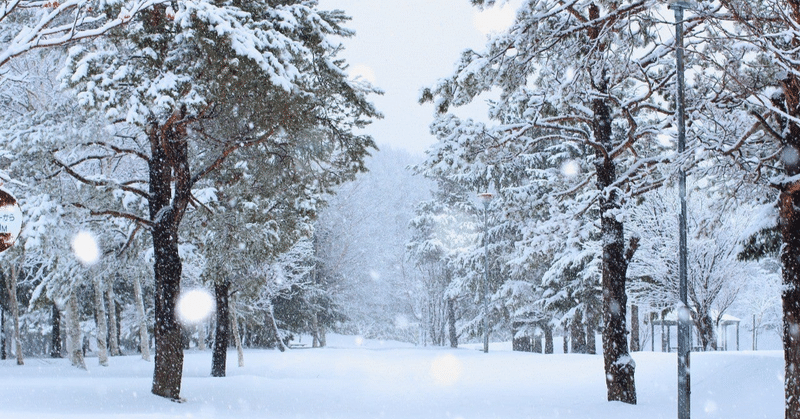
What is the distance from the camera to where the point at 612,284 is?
531 inches

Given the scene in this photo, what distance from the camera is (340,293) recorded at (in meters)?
42.2

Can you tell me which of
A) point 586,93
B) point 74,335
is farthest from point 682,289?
point 74,335

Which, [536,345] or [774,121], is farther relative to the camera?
[536,345]

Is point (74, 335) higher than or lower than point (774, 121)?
lower

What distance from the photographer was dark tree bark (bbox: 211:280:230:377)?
21125 mm

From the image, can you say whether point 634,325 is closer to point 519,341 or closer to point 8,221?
point 519,341

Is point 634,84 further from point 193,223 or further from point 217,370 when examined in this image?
point 217,370

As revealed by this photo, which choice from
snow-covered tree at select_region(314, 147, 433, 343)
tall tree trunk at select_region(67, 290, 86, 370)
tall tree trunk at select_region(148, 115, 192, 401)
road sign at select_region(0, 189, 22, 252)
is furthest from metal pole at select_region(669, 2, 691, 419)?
snow-covered tree at select_region(314, 147, 433, 343)

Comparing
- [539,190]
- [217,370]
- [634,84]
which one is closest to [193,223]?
[217,370]

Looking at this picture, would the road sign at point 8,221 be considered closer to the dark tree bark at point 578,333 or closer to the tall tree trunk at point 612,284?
the tall tree trunk at point 612,284

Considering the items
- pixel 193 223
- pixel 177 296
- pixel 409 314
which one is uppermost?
pixel 193 223

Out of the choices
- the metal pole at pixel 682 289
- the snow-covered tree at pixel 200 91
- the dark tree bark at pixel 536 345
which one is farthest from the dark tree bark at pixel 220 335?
the dark tree bark at pixel 536 345

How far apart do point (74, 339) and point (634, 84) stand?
67.3 ft

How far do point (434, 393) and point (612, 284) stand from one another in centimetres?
561
